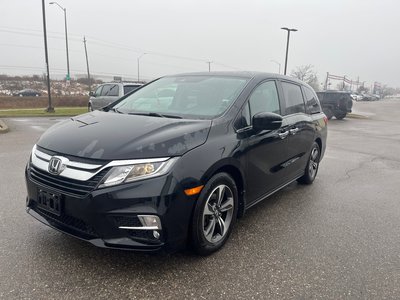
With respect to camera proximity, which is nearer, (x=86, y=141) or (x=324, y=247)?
(x=86, y=141)

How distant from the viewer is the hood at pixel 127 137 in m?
2.70

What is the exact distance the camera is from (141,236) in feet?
8.71

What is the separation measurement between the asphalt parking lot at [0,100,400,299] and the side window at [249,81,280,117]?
4.32ft

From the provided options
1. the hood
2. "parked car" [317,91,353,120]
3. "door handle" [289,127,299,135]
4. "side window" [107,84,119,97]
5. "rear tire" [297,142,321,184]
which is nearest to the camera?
the hood

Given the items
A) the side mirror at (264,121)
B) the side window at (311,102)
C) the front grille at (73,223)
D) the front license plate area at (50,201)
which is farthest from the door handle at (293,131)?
the front license plate area at (50,201)

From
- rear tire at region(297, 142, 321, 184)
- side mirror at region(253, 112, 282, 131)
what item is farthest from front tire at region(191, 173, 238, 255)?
rear tire at region(297, 142, 321, 184)

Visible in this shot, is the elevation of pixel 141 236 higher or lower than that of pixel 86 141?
lower

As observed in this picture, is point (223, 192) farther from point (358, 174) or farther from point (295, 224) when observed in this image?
point (358, 174)

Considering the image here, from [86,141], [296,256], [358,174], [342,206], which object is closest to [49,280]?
[86,141]

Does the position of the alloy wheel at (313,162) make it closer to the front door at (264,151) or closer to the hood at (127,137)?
the front door at (264,151)

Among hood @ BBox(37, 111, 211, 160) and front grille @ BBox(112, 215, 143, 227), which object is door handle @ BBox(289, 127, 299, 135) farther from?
front grille @ BBox(112, 215, 143, 227)

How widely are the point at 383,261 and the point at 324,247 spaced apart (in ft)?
1.73

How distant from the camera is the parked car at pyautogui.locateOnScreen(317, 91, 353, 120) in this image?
21.0 metres

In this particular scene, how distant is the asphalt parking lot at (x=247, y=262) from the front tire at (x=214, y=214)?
0.14m
